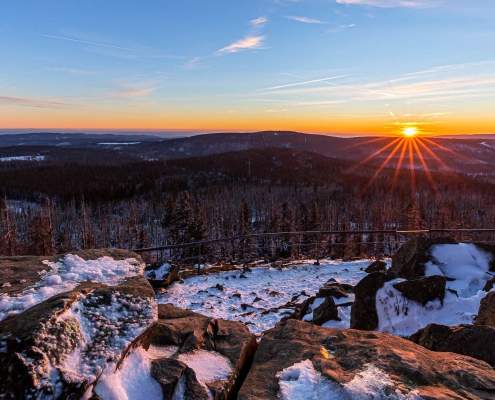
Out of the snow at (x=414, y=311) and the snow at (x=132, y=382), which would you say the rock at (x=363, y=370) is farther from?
the snow at (x=414, y=311)

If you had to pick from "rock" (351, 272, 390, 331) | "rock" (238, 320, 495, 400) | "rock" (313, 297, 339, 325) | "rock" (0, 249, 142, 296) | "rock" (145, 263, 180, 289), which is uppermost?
"rock" (0, 249, 142, 296)

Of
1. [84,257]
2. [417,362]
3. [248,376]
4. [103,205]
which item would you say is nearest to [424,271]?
[417,362]

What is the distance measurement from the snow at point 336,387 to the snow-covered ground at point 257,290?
6.08 m

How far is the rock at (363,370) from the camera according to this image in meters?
3.78

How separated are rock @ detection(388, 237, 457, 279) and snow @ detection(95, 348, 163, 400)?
27.1 feet

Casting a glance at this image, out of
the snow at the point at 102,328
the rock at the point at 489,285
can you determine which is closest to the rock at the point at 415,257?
the rock at the point at 489,285

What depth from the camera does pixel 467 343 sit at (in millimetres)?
5508

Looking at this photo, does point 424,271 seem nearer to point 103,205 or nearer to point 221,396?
point 221,396

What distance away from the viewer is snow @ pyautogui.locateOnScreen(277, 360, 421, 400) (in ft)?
12.0

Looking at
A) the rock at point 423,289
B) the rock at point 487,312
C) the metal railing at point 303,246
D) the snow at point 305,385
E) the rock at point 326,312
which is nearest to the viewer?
the snow at point 305,385

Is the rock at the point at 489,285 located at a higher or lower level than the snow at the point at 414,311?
higher

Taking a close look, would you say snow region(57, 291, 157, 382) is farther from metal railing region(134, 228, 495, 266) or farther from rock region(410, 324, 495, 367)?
metal railing region(134, 228, 495, 266)

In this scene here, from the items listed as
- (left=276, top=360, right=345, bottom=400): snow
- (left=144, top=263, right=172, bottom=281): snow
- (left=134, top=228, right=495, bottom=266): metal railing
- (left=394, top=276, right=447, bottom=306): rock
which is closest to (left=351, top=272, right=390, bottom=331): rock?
(left=394, top=276, right=447, bottom=306): rock

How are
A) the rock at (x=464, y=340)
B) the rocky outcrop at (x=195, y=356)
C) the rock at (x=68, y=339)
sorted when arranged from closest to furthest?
the rock at (x=68, y=339), the rocky outcrop at (x=195, y=356), the rock at (x=464, y=340)
